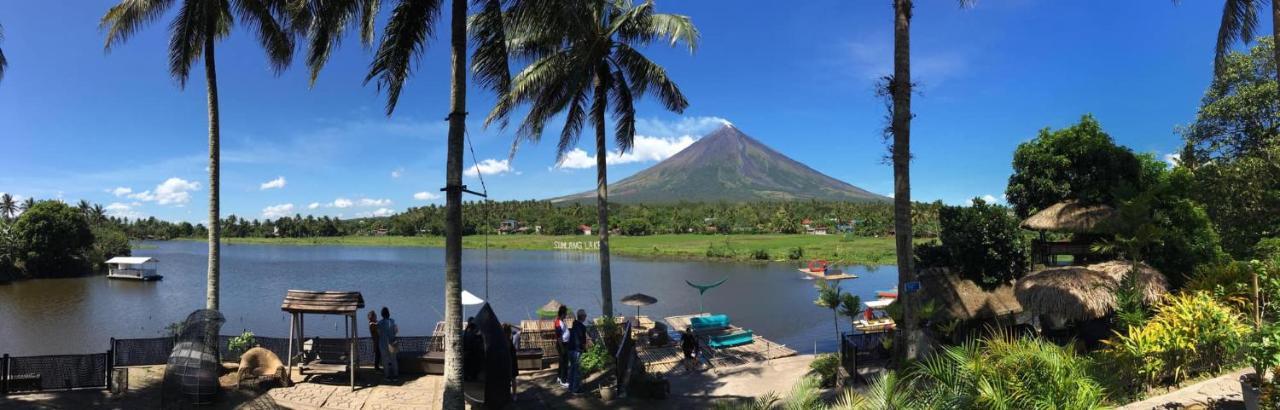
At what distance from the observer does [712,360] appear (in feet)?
49.9

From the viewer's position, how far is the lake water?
25734mm

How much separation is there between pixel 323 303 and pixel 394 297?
2856 centimetres

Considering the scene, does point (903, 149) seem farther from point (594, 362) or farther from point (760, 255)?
point (760, 255)

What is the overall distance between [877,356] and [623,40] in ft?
29.5

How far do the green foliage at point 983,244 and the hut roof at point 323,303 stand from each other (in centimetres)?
1375

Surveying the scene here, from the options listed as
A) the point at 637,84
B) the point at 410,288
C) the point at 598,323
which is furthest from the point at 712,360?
the point at 410,288

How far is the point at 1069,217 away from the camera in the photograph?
16.9 meters

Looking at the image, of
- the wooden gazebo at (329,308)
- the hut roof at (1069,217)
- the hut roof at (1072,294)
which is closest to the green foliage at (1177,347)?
the hut roof at (1072,294)

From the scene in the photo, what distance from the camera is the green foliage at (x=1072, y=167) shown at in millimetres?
17719

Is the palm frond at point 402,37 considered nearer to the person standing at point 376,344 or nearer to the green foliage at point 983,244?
the person standing at point 376,344

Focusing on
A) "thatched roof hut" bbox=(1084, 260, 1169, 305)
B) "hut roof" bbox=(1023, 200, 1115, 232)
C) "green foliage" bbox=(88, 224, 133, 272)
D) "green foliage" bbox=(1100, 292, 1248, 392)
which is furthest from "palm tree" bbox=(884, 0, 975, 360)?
"green foliage" bbox=(88, 224, 133, 272)

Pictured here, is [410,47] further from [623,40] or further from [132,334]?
[132,334]

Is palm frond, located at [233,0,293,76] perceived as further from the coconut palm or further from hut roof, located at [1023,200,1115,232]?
hut roof, located at [1023,200,1115,232]

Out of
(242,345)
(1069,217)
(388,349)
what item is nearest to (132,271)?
(242,345)
